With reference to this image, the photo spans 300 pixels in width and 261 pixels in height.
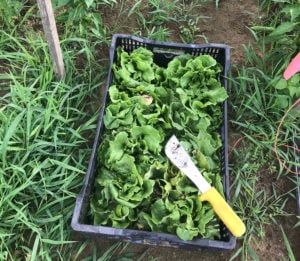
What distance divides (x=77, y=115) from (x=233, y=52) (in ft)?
3.57

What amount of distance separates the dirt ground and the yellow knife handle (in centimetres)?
32

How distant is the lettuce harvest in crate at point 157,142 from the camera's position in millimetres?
1683

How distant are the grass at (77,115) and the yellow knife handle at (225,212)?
0.33 meters

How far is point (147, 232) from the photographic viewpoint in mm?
1624

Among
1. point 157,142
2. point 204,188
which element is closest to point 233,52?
point 157,142

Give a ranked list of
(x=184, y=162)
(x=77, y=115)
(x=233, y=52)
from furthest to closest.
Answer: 1. (x=233, y=52)
2. (x=77, y=115)
3. (x=184, y=162)

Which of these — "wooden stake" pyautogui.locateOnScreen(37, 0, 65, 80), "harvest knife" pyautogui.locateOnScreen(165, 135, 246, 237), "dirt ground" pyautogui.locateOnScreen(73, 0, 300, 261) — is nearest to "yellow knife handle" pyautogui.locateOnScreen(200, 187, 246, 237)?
"harvest knife" pyautogui.locateOnScreen(165, 135, 246, 237)

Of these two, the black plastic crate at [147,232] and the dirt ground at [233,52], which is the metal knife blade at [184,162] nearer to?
the black plastic crate at [147,232]

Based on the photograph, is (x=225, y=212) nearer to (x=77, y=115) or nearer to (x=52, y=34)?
(x=77, y=115)

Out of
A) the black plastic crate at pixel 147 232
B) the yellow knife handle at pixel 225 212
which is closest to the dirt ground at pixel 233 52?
the black plastic crate at pixel 147 232

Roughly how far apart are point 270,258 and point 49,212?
1127 mm

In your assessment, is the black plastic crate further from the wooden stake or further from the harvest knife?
the wooden stake

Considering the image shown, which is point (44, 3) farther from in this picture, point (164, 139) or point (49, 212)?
point (49, 212)

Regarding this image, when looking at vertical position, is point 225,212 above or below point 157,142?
below
